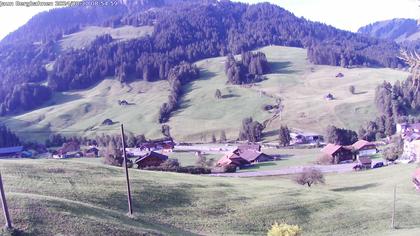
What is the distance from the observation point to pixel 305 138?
5714 inches

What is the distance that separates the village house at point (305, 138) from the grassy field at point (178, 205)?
7831 centimetres

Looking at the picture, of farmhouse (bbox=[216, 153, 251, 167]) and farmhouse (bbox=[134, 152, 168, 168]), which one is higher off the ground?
farmhouse (bbox=[134, 152, 168, 168])

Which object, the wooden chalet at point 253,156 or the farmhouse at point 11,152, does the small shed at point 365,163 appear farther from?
the farmhouse at point 11,152

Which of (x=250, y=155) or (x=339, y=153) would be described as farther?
(x=250, y=155)

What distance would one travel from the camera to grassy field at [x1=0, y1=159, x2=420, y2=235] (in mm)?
36875

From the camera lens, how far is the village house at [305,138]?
144 m

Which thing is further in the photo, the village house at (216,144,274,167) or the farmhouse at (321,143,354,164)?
the village house at (216,144,274,167)

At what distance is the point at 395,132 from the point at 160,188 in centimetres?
10846

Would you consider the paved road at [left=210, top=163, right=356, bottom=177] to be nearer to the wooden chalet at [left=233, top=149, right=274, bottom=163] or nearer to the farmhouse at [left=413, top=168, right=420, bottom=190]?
the wooden chalet at [left=233, top=149, right=274, bottom=163]

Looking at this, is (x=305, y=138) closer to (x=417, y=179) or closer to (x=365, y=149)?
(x=365, y=149)

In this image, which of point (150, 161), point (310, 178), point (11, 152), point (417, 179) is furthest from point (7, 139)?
point (417, 179)

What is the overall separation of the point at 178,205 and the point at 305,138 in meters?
100.0

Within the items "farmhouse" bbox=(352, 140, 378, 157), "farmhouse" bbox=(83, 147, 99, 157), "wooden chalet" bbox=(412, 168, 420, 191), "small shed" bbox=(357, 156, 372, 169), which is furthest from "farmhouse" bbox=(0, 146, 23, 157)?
"wooden chalet" bbox=(412, 168, 420, 191)

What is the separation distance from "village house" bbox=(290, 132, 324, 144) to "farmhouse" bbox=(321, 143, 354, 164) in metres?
26.5
